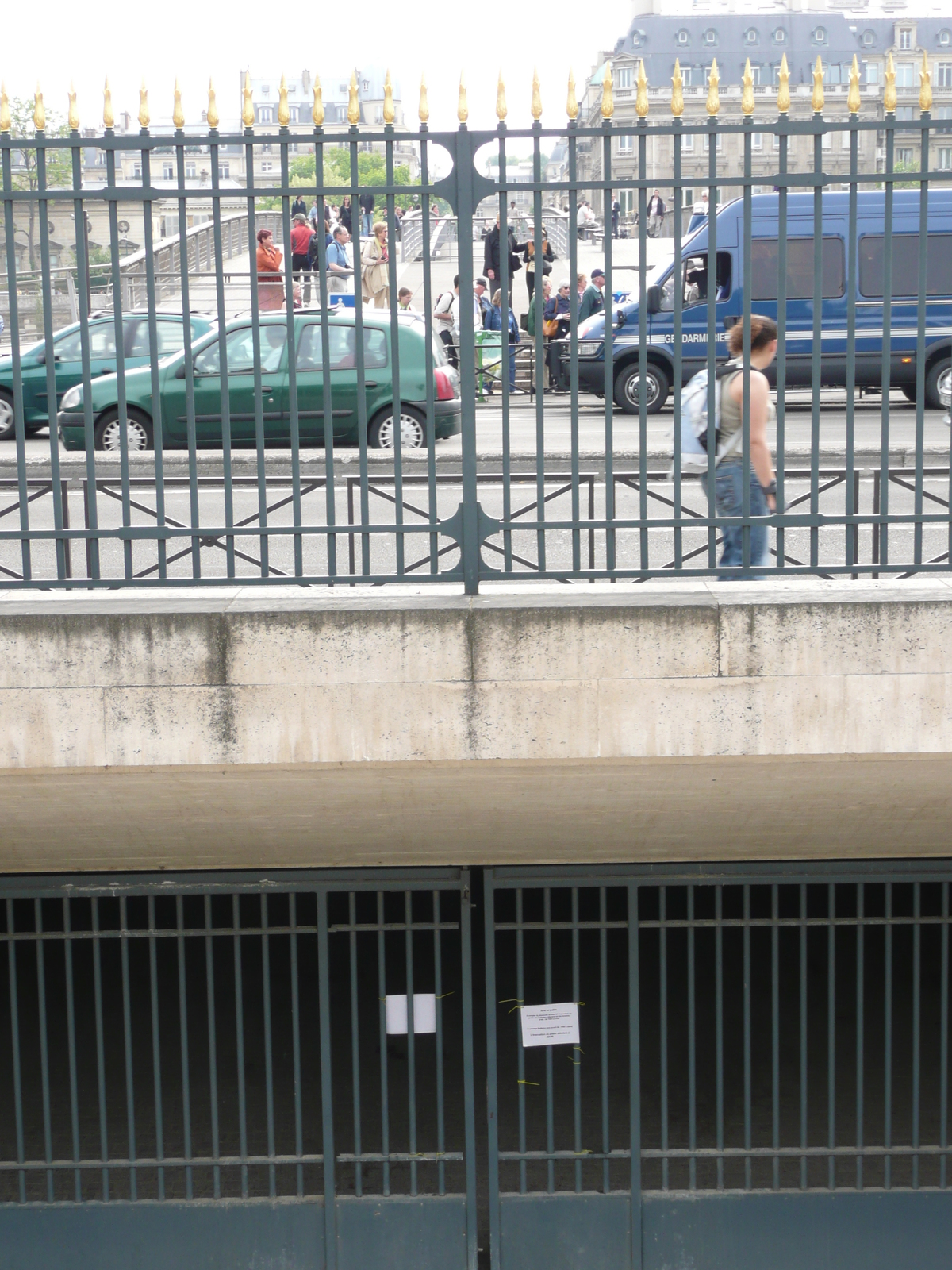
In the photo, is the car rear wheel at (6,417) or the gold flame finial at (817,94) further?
the car rear wheel at (6,417)

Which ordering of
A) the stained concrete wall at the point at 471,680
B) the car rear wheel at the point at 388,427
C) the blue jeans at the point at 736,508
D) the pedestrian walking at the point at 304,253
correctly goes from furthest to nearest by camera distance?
1. the car rear wheel at the point at 388,427
2. the pedestrian walking at the point at 304,253
3. the blue jeans at the point at 736,508
4. the stained concrete wall at the point at 471,680

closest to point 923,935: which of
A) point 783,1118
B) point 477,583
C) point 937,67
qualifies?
point 783,1118

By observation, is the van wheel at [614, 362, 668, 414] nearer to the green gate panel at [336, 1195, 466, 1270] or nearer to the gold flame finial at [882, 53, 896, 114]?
the green gate panel at [336, 1195, 466, 1270]

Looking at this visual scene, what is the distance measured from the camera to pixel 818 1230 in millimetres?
7012

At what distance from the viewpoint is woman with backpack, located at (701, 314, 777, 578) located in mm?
4980

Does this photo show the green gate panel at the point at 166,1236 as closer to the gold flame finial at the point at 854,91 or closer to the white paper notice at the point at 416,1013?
the white paper notice at the point at 416,1013

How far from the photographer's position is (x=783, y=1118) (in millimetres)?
8930

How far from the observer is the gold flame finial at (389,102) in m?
4.10

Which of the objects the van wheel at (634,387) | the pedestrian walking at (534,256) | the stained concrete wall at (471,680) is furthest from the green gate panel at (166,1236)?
the van wheel at (634,387)

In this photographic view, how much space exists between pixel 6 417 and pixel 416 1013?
12.0 meters

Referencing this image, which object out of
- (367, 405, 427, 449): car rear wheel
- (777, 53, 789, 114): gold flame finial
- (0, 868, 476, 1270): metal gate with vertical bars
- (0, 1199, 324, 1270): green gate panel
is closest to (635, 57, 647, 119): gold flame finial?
(777, 53, 789, 114): gold flame finial

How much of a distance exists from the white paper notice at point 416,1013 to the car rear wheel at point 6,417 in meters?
11.4

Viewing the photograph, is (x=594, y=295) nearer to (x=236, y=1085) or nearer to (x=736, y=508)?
(x=236, y=1085)

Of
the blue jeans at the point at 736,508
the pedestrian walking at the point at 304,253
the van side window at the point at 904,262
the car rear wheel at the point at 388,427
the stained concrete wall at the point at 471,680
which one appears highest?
the van side window at the point at 904,262
